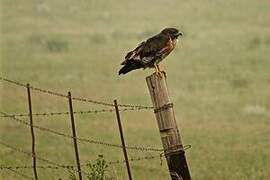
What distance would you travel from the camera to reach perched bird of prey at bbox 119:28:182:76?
9797 millimetres

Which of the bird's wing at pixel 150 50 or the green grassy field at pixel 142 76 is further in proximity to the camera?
the green grassy field at pixel 142 76

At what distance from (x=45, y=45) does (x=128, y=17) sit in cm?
1263

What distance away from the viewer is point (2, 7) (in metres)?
54.1

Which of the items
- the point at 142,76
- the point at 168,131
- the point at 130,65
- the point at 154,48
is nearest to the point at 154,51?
the point at 154,48

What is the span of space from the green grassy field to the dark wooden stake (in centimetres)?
684

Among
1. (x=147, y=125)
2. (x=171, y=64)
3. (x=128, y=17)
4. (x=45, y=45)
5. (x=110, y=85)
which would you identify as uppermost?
(x=128, y=17)

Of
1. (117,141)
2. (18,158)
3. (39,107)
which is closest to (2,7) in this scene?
(39,107)

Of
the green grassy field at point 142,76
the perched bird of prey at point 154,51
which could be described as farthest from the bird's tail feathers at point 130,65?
the green grassy field at point 142,76

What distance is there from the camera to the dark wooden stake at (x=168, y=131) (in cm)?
932

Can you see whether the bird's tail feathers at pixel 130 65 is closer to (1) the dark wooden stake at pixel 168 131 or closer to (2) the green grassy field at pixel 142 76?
(1) the dark wooden stake at pixel 168 131

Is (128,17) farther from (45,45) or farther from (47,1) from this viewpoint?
(45,45)

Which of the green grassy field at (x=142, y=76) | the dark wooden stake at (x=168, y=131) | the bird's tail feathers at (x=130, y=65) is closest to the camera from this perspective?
the dark wooden stake at (x=168, y=131)

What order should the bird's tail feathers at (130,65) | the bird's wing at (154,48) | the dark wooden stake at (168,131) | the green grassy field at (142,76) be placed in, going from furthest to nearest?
the green grassy field at (142,76) < the bird's tail feathers at (130,65) < the bird's wing at (154,48) < the dark wooden stake at (168,131)

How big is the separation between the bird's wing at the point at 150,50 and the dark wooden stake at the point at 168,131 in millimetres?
493
